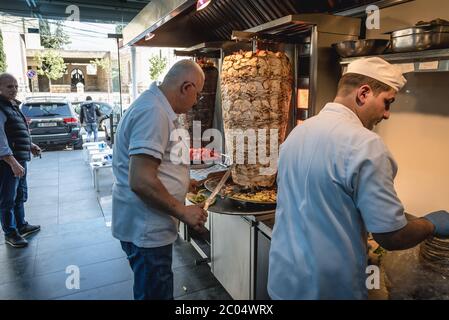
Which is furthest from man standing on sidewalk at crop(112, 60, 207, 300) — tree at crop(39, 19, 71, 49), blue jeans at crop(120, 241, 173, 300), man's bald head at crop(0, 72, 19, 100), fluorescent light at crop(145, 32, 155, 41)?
tree at crop(39, 19, 71, 49)

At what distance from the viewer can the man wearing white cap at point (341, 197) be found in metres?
1.07

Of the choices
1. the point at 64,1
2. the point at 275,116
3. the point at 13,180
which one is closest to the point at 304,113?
the point at 275,116

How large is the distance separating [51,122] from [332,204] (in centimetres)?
916

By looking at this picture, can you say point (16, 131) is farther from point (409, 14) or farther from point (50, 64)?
point (50, 64)

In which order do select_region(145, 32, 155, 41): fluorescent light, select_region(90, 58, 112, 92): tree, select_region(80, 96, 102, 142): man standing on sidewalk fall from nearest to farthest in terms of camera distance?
select_region(145, 32, 155, 41): fluorescent light < select_region(80, 96, 102, 142): man standing on sidewalk < select_region(90, 58, 112, 92): tree

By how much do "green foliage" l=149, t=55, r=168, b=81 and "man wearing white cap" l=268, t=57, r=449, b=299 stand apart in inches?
318

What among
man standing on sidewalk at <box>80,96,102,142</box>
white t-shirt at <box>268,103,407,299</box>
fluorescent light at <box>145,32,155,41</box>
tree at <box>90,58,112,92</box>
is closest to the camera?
white t-shirt at <box>268,103,407,299</box>

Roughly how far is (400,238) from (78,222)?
412 cm

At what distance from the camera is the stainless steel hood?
222 centimetres

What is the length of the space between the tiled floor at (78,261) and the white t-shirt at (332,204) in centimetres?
173

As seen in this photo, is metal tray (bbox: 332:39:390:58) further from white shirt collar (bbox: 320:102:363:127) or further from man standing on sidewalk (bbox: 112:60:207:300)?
man standing on sidewalk (bbox: 112:60:207:300)

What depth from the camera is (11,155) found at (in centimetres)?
337

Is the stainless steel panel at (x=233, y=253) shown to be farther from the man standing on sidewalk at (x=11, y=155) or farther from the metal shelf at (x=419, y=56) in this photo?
the man standing on sidewalk at (x=11, y=155)

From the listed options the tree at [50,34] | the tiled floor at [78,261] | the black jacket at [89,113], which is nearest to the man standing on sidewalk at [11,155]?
the tiled floor at [78,261]
